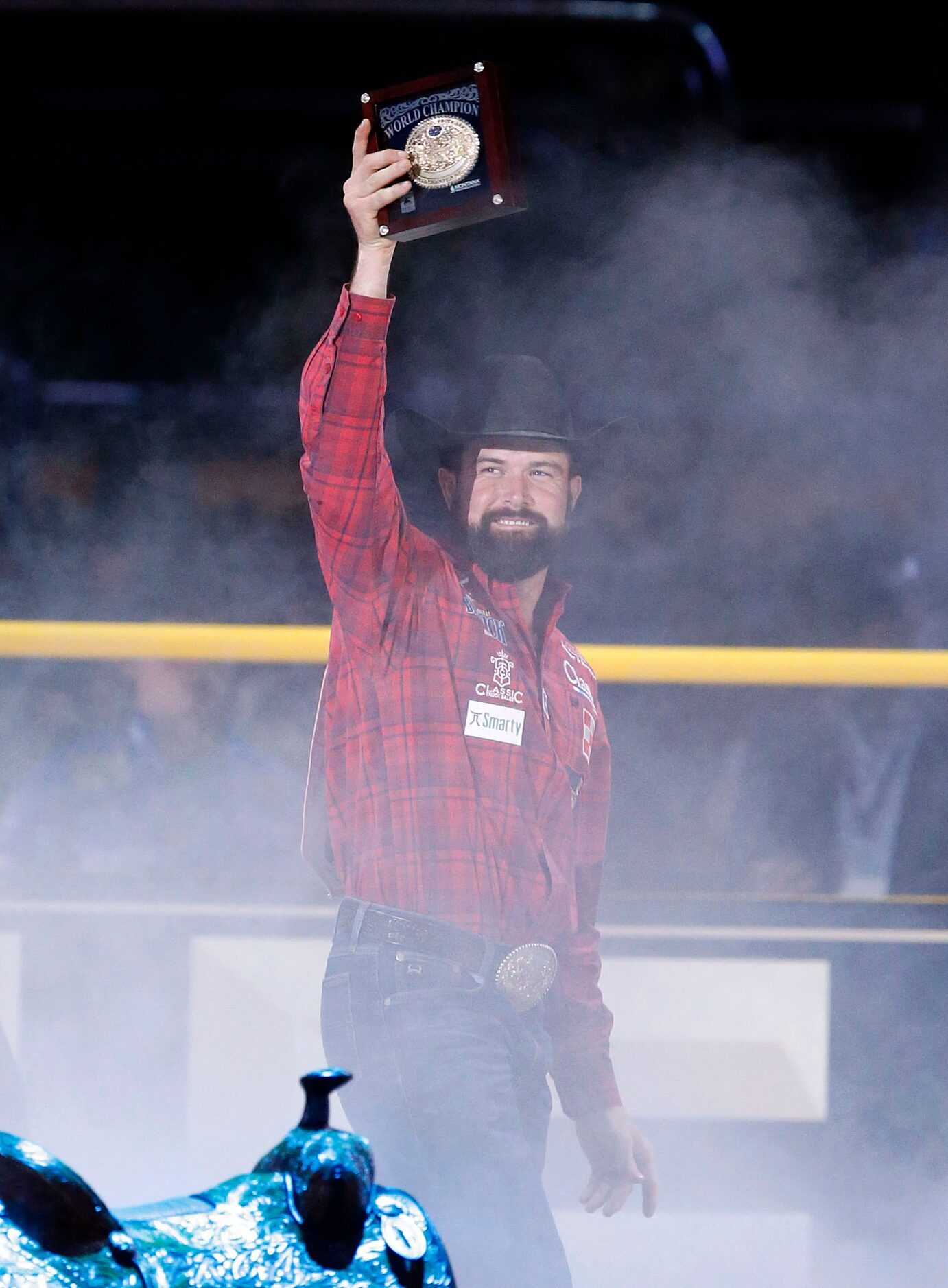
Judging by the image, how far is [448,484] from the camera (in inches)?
63.0

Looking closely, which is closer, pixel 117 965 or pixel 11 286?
pixel 117 965

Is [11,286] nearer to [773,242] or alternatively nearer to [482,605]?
[773,242]

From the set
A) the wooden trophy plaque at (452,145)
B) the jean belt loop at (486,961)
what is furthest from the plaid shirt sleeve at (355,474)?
the jean belt loop at (486,961)

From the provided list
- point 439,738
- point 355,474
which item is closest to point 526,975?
point 439,738

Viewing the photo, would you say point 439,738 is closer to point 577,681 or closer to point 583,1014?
point 577,681

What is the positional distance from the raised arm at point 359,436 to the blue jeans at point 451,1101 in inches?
14.7

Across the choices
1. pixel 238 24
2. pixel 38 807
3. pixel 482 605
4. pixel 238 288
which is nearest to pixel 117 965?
pixel 38 807

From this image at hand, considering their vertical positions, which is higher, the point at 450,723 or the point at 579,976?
the point at 450,723

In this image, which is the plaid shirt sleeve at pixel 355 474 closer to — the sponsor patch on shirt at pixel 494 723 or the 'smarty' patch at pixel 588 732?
the sponsor patch on shirt at pixel 494 723

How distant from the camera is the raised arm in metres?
1.32

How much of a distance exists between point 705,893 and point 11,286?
3186 mm

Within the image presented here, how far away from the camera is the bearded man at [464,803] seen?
1.37 metres

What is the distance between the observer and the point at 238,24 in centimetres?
410

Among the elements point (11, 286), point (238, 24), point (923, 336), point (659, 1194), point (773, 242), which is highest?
point (238, 24)
